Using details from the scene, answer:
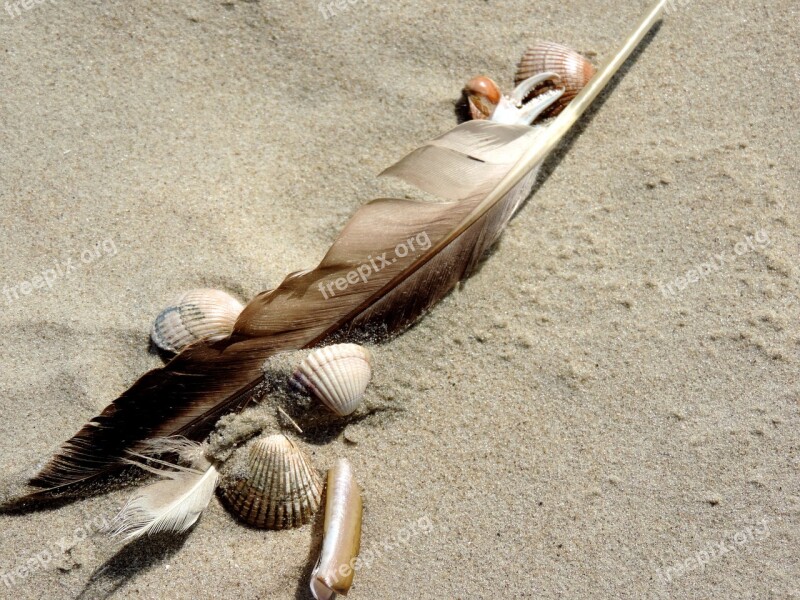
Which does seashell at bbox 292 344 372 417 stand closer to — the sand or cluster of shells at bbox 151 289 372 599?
cluster of shells at bbox 151 289 372 599

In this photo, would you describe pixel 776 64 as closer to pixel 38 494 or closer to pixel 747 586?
pixel 747 586

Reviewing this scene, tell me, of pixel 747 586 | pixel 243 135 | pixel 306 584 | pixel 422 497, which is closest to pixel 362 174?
pixel 243 135

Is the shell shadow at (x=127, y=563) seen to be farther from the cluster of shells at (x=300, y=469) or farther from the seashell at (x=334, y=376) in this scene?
the seashell at (x=334, y=376)

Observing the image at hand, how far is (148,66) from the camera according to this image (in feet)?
8.38

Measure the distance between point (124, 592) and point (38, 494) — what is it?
458mm

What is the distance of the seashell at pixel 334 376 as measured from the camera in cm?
212

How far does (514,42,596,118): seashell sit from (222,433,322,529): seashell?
179cm

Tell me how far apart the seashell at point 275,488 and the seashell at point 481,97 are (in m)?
1.55

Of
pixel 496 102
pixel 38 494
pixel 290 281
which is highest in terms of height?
pixel 496 102

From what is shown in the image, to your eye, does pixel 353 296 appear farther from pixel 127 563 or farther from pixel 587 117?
pixel 587 117

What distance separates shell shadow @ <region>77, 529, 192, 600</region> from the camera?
6.74 feet
